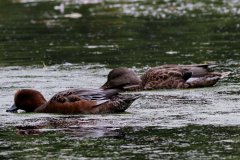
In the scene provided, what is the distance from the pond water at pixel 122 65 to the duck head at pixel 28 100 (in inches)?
5.6

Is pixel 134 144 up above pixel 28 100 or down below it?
below

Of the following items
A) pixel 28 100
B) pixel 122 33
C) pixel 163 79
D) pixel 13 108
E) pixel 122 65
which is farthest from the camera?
pixel 122 33

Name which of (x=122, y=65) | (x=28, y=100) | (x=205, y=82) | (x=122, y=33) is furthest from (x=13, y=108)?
(x=122, y=33)

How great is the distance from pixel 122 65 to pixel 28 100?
180 inches

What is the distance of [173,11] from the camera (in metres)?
25.0

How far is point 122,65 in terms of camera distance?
41.4 feet

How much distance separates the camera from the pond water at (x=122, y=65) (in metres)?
5.96

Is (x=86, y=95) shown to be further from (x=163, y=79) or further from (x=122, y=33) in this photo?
(x=122, y=33)

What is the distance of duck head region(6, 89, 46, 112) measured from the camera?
325 inches

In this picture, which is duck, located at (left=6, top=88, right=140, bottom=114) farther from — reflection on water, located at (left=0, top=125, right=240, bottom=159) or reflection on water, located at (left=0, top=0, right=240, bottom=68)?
reflection on water, located at (left=0, top=0, right=240, bottom=68)

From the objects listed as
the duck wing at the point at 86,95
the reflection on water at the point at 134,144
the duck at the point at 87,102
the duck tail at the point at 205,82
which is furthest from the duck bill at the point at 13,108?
the duck tail at the point at 205,82

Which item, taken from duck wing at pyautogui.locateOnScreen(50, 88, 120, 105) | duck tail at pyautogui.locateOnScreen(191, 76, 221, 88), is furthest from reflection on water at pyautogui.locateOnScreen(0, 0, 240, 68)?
duck wing at pyautogui.locateOnScreen(50, 88, 120, 105)

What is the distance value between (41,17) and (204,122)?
57.7ft

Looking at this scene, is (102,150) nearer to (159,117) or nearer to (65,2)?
(159,117)
